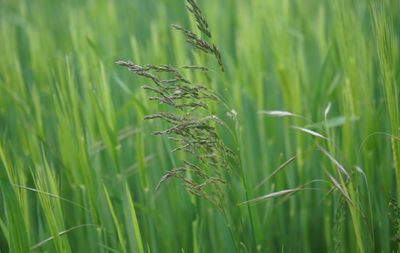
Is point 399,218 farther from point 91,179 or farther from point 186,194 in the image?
point 91,179

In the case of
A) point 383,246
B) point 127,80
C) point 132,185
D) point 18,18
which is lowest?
point 383,246

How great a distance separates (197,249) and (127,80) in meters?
0.87

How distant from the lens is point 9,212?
0.68m

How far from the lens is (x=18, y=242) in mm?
695

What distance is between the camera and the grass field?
0.69m

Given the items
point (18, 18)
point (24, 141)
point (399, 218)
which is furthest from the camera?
point (18, 18)

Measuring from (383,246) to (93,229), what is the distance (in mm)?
691

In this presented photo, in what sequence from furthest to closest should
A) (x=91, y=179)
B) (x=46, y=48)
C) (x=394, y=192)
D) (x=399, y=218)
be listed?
(x=46, y=48) < (x=394, y=192) < (x=91, y=179) < (x=399, y=218)

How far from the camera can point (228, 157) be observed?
90 centimetres

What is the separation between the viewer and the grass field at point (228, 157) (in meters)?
0.69

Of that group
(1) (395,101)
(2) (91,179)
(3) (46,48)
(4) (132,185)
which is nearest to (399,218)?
(1) (395,101)

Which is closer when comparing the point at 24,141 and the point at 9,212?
the point at 9,212

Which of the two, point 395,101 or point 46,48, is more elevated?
point 46,48

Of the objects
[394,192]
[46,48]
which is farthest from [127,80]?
[394,192]
